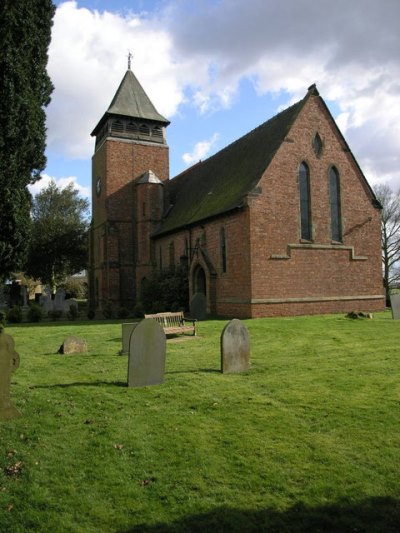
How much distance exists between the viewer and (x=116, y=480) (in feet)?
15.1

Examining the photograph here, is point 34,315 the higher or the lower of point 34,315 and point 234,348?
the higher

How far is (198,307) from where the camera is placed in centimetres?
2062

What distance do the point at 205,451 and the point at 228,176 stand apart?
22476 millimetres

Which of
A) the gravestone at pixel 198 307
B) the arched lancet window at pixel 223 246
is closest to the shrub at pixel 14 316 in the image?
the gravestone at pixel 198 307

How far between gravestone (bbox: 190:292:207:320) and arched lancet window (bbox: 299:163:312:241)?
6099mm

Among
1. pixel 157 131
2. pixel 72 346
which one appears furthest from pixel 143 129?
pixel 72 346

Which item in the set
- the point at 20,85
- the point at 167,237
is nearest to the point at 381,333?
the point at 20,85

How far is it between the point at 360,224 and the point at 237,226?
23.5ft

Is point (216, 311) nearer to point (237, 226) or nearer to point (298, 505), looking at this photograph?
point (237, 226)

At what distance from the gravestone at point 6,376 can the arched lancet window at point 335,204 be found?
65.4 ft

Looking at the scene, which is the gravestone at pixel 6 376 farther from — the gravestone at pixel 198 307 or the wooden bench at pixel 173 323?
the gravestone at pixel 198 307

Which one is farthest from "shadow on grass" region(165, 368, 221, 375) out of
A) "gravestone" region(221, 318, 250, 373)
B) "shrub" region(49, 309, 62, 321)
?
"shrub" region(49, 309, 62, 321)

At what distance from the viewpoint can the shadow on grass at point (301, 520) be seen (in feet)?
12.4

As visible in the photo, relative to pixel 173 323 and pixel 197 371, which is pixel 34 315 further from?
pixel 197 371
